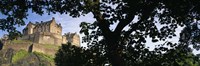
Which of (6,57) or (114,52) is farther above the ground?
(6,57)

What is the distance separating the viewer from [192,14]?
18.9 meters

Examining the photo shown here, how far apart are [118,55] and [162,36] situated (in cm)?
317

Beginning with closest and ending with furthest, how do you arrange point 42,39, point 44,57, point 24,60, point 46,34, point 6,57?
point 24,60
point 44,57
point 6,57
point 42,39
point 46,34

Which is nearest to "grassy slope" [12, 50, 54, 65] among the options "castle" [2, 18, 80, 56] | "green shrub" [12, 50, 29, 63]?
"green shrub" [12, 50, 29, 63]

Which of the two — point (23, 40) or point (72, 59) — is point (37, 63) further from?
point (72, 59)

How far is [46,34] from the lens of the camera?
6471 inches

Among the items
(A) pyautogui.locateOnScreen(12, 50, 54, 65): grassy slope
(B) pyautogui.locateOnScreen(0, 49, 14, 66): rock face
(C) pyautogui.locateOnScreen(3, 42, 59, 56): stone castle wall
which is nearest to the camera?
(A) pyautogui.locateOnScreen(12, 50, 54, 65): grassy slope

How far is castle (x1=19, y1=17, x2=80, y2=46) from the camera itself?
535ft

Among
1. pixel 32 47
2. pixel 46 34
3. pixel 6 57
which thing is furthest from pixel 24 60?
pixel 46 34

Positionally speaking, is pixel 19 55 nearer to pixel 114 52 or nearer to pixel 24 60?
pixel 24 60

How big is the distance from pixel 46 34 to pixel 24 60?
2110 cm

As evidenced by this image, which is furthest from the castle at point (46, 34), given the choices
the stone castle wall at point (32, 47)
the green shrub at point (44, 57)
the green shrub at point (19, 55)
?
the green shrub at point (19, 55)

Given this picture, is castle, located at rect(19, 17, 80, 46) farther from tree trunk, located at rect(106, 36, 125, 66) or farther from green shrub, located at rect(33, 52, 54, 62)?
tree trunk, located at rect(106, 36, 125, 66)

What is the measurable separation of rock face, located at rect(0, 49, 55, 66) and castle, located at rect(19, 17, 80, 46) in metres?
11.9
